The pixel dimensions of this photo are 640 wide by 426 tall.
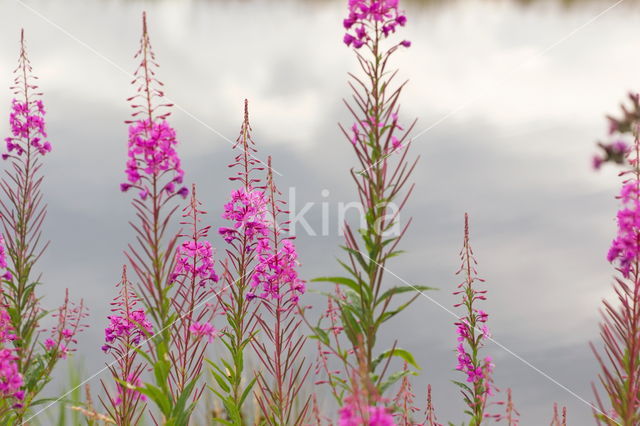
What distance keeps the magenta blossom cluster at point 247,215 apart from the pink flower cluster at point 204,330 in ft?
3.36

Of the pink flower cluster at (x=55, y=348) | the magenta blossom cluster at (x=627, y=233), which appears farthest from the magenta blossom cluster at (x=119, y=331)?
the magenta blossom cluster at (x=627, y=233)

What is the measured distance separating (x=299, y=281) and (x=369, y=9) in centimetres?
302

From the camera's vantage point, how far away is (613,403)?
5195mm

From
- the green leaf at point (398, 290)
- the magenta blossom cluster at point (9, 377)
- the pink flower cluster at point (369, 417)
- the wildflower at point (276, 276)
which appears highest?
the wildflower at point (276, 276)

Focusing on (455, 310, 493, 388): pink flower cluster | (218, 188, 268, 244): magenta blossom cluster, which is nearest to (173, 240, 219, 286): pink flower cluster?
(218, 188, 268, 244): magenta blossom cluster

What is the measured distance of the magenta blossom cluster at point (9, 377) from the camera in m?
5.66

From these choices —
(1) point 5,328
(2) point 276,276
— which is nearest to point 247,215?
(2) point 276,276

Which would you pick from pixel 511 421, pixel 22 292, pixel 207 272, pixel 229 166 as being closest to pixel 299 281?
pixel 207 272

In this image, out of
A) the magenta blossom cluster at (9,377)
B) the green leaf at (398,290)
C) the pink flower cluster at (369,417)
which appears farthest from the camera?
the magenta blossom cluster at (9,377)

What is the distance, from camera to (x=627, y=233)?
5.27m

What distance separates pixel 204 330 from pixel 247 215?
4.36ft

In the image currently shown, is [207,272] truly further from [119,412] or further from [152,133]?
[152,133]

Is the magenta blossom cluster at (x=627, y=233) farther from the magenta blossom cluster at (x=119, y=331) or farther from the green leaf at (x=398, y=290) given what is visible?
the magenta blossom cluster at (x=119, y=331)

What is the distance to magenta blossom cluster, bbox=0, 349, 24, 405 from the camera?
223 inches
